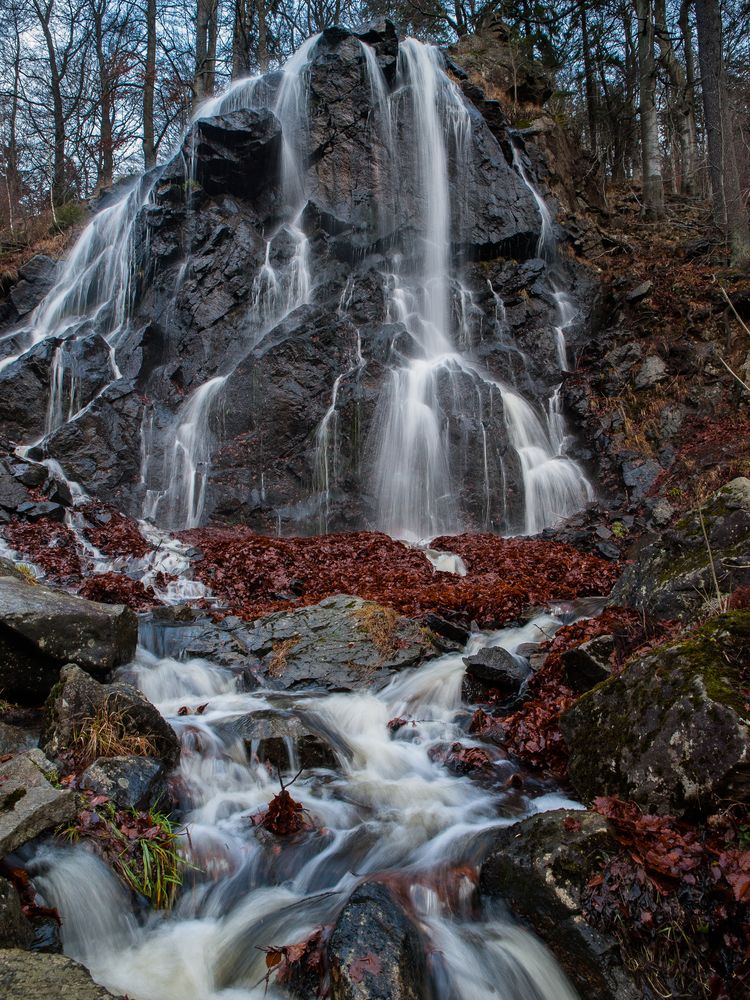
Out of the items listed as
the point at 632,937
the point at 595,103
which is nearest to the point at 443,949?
the point at 632,937

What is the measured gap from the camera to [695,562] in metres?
5.36

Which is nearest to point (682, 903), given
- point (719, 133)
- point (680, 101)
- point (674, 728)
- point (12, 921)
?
point (674, 728)

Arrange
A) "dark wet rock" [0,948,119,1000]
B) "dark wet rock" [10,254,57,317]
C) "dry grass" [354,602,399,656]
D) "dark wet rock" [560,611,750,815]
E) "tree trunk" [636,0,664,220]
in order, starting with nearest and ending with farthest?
1. "dark wet rock" [0,948,119,1000]
2. "dark wet rock" [560,611,750,815]
3. "dry grass" [354,602,399,656]
4. "dark wet rock" [10,254,57,317]
5. "tree trunk" [636,0,664,220]

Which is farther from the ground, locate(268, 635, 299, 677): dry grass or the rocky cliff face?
the rocky cliff face

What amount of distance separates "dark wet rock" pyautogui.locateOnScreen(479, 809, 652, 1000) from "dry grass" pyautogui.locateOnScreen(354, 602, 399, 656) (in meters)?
3.31

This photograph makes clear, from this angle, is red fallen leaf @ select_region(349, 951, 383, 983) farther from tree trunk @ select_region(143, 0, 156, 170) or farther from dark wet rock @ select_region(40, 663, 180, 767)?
tree trunk @ select_region(143, 0, 156, 170)

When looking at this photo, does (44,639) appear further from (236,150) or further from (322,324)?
(236,150)

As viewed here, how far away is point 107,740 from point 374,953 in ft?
7.98

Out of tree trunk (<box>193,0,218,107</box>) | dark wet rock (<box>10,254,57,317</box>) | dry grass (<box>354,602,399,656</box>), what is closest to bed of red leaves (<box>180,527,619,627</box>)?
dry grass (<box>354,602,399,656</box>)

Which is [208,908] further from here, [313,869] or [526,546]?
[526,546]

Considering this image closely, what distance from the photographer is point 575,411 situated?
14.4 metres

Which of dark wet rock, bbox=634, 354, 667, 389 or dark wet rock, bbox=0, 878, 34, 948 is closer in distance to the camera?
dark wet rock, bbox=0, 878, 34, 948

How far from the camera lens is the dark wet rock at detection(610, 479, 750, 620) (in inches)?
195

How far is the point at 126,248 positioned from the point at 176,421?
23.1ft
